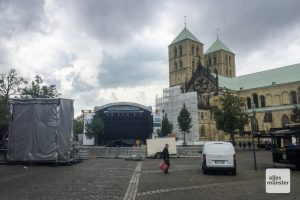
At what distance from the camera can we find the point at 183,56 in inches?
4461

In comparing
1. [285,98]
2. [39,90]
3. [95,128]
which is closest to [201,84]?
[285,98]

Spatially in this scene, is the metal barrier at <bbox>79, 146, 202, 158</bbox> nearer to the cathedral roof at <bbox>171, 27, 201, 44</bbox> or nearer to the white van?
the white van

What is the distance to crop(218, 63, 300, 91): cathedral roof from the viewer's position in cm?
8769

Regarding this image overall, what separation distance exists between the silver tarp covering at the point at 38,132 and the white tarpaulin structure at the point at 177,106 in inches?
2511

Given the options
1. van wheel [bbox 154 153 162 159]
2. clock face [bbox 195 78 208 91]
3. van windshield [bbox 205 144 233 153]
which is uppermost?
clock face [bbox 195 78 208 91]

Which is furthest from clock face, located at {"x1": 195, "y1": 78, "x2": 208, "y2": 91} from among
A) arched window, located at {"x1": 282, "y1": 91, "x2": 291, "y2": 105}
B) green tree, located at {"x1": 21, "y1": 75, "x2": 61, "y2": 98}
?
green tree, located at {"x1": 21, "y1": 75, "x2": 61, "y2": 98}

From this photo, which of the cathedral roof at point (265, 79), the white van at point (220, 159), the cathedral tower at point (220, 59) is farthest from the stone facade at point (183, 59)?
the white van at point (220, 159)

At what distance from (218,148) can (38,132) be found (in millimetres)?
13672

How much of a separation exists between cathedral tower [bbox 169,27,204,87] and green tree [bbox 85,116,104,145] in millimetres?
37408

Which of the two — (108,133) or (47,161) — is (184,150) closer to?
(47,161)

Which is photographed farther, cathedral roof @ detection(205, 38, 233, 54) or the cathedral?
cathedral roof @ detection(205, 38, 233, 54)

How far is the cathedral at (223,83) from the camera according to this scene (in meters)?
83.0

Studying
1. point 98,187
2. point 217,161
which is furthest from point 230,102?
point 98,187

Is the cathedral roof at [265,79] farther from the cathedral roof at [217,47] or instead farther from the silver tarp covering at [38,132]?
the silver tarp covering at [38,132]
